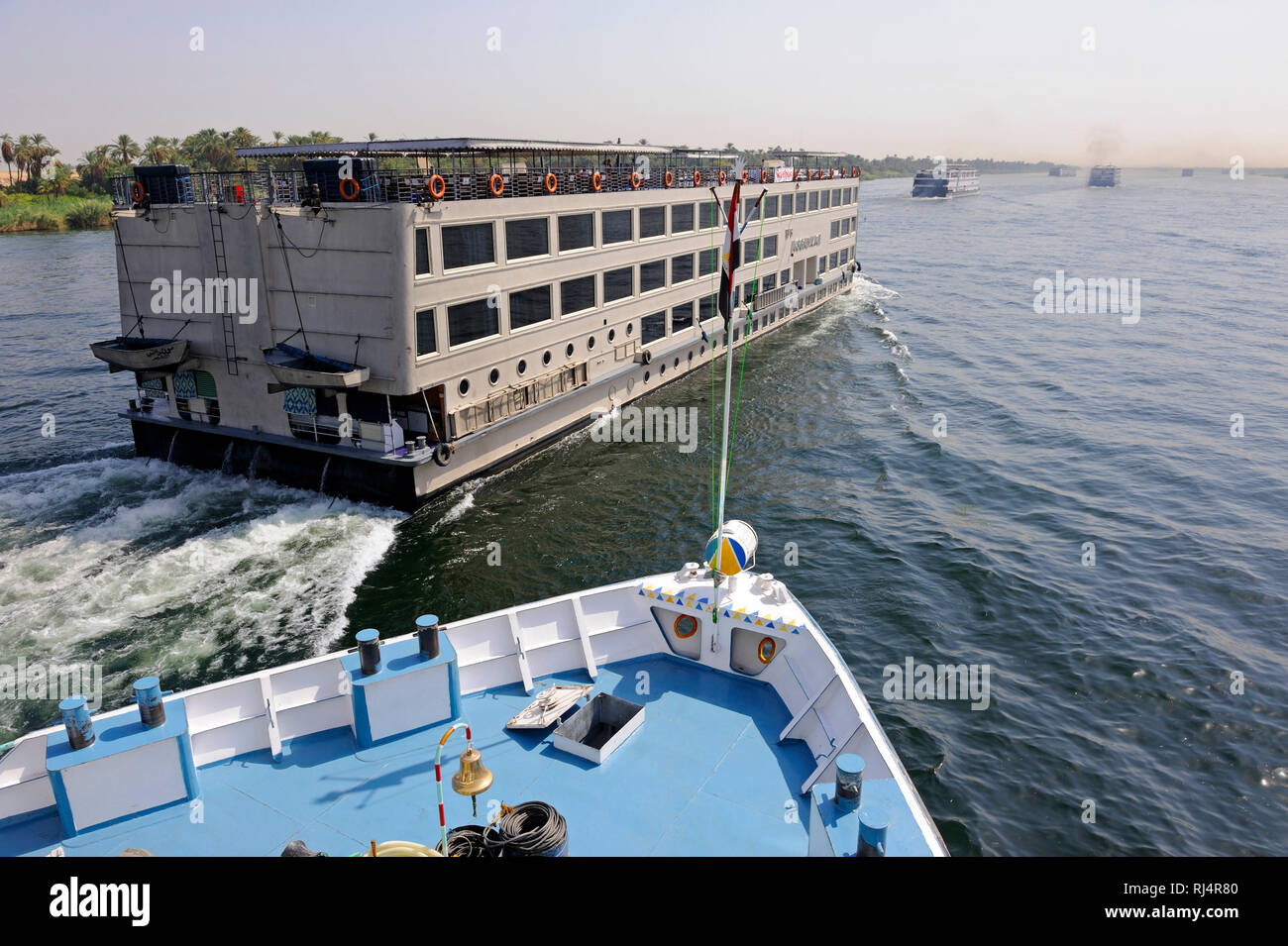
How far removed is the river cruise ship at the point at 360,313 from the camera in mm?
25203

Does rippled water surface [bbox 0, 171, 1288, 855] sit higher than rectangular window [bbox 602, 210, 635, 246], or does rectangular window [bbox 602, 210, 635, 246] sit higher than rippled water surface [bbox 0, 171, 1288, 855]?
rectangular window [bbox 602, 210, 635, 246]

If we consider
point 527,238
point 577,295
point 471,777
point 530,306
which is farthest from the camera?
point 577,295

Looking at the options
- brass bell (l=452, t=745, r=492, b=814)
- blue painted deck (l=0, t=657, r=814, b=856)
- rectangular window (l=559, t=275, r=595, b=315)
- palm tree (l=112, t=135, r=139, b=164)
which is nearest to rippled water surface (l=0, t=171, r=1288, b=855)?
rectangular window (l=559, t=275, r=595, b=315)

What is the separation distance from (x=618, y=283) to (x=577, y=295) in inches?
146

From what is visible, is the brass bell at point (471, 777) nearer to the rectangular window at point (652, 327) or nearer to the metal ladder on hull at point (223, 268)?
the metal ladder on hull at point (223, 268)

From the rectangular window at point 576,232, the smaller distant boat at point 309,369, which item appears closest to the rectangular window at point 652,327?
the rectangular window at point 576,232

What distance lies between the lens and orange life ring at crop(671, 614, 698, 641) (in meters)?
14.4

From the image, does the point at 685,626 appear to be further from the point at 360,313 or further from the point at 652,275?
the point at 652,275

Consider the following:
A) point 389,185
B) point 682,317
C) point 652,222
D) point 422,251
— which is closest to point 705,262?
point 682,317

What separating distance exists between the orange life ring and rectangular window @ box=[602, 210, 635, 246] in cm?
2440

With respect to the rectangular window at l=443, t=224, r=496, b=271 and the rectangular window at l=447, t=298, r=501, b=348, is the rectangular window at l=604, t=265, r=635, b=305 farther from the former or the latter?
the rectangular window at l=443, t=224, r=496, b=271

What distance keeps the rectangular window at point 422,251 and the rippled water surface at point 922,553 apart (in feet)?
25.2

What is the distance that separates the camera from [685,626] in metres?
14.5

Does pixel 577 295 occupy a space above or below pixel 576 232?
below
